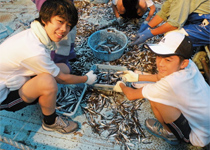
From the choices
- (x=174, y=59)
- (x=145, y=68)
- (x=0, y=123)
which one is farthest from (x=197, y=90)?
(x=0, y=123)

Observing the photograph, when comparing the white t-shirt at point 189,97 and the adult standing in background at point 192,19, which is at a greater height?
the adult standing in background at point 192,19

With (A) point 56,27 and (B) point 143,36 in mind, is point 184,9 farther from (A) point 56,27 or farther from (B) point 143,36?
(A) point 56,27

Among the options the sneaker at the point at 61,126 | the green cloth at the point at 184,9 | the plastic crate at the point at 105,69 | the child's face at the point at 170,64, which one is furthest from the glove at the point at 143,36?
the sneaker at the point at 61,126

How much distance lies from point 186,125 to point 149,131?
66cm

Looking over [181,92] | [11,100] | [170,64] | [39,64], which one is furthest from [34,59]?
[181,92]

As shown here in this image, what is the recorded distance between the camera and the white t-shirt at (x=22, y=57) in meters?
1.81

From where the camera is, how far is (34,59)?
1.82 metres

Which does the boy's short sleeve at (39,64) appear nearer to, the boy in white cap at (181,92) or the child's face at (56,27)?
the child's face at (56,27)

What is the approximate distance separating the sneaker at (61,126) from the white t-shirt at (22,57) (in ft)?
2.71

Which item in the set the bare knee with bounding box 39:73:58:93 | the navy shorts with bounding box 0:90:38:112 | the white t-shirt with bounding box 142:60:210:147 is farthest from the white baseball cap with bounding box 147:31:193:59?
the navy shorts with bounding box 0:90:38:112

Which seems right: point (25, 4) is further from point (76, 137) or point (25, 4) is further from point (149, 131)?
point (149, 131)

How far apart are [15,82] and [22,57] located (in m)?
0.40

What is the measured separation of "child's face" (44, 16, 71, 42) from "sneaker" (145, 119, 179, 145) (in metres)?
1.89

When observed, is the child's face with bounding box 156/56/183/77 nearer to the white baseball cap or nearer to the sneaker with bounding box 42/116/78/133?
the white baseball cap
